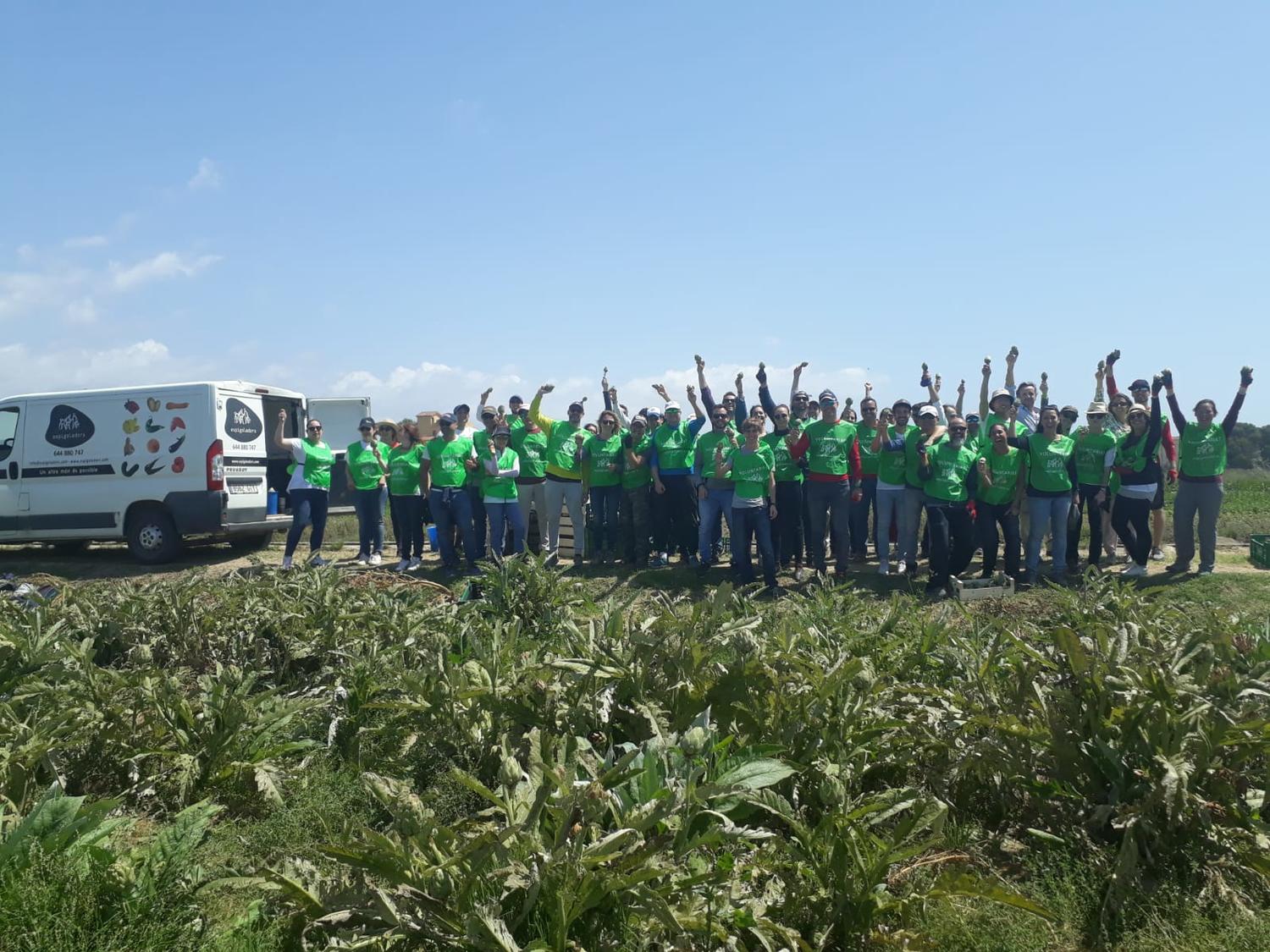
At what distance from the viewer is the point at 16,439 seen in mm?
12992

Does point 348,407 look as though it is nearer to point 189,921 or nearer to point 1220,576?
point 1220,576

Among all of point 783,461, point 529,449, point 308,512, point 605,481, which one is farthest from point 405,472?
point 783,461

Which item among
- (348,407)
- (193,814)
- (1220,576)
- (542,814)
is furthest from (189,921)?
(348,407)

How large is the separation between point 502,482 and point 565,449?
3.31 ft

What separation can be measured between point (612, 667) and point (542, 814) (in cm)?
108

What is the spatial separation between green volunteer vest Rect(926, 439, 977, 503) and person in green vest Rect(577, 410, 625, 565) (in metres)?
3.69

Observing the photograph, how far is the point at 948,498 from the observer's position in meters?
9.97

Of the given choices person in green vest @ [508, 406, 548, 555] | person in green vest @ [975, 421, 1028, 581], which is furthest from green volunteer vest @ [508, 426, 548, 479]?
person in green vest @ [975, 421, 1028, 581]

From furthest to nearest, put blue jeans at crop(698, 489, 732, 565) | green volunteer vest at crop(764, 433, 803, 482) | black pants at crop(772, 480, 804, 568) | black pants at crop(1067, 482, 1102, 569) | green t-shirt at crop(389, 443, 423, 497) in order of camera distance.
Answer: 1. green t-shirt at crop(389, 443, 423, 497)
2. black pants at crop(772, 480, 804, 568)
3. green volunteer vest at crop(764, 433, 803, 482)
4. blue jeans at crop(698, 489, 732, 565)
5. black pants at crop(1067, 482, 1102, 569)

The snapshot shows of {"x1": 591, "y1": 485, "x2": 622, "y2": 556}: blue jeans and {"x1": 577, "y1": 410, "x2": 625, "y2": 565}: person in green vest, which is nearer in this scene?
{"x1": 577, "y1": 410, "x2": 625, "y2": 565}: person in green vest

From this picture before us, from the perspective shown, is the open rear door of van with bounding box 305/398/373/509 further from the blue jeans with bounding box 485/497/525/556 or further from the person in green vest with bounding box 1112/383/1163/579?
the person in green vest with bounding box 1112/383/1163/579

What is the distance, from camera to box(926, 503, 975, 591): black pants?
9.98 m

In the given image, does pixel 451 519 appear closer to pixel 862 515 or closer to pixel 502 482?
pixel 502 482

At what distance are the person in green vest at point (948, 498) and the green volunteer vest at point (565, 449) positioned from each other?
4282 mm
